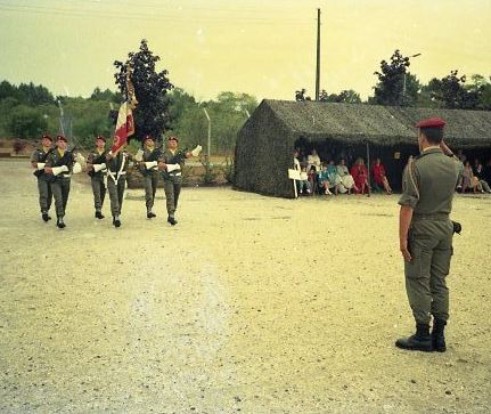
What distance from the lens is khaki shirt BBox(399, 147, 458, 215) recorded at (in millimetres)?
4461

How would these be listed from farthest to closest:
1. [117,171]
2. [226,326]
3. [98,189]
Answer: [98,189] < [117,171] < [226,326]

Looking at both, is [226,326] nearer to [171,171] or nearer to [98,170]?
[171,171]

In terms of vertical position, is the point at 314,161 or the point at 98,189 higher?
the point at 314,161

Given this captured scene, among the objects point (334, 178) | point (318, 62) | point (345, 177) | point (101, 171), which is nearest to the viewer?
point (101, 171)

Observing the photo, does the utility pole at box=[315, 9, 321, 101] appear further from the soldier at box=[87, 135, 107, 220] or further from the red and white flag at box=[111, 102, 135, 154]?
the soldier at box=[87, 135, 107, 220]

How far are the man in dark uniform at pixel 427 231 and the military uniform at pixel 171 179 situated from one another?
7503 millimetres

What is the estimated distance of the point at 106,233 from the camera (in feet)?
33.5

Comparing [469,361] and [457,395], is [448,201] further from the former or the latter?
[457,395]

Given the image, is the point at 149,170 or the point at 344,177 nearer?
the point at 149,170

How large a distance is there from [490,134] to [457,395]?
70.9 ft

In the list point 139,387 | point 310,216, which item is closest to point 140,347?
point 139,387

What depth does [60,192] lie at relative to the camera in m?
11.0

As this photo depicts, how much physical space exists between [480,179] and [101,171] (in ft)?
58.7

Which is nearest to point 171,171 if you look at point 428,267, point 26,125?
point 428,267
